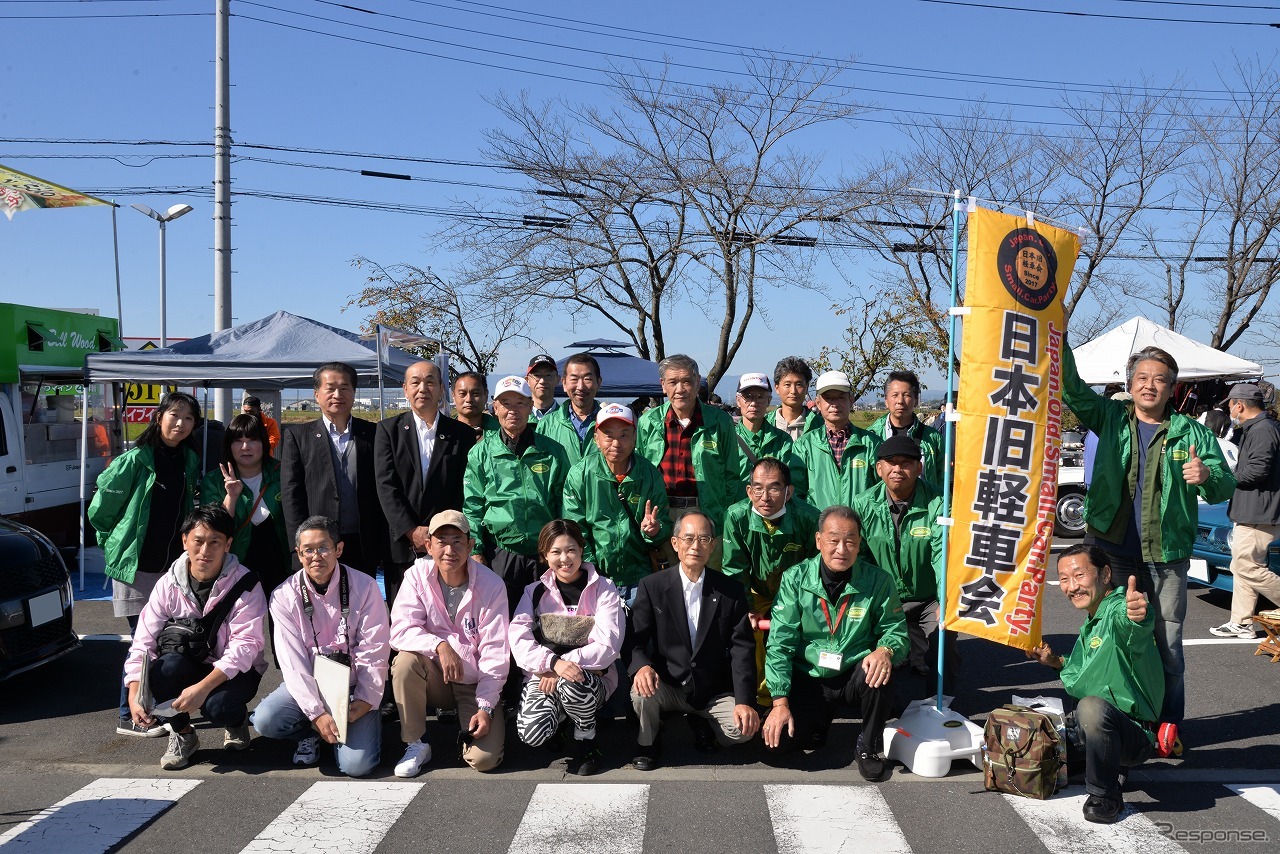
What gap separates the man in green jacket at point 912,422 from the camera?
233 inches

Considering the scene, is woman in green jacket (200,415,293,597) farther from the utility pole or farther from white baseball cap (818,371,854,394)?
the utility pole

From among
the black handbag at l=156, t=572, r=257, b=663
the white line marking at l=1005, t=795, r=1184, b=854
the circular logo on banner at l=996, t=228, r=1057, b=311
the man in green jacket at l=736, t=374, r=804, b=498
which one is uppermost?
the circular logo on banner at l=996, t=228, r=1057, b=311

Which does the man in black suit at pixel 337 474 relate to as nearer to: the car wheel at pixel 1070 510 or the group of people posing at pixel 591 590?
the group of people posing at pixel 591 590

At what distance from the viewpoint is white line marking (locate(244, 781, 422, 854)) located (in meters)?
3.85

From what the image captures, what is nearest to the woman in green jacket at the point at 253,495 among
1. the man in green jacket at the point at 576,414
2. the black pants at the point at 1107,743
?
the man in green jacket at the point at 576,414

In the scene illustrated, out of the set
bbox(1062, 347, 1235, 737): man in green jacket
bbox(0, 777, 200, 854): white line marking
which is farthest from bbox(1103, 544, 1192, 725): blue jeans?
bbox(0, 777, 200, 854): white line marking

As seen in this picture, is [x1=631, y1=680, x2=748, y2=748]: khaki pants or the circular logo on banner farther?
[x1=631, y1=680, x2=748, y2=748]: khaki pants

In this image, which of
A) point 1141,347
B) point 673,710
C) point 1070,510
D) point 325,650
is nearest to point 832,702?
point 673,710

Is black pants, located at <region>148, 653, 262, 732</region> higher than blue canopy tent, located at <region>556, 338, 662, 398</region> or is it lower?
lower

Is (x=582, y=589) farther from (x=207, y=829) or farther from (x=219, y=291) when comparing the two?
(x=219, y=291)

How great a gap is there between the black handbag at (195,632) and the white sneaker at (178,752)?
1.20 feet

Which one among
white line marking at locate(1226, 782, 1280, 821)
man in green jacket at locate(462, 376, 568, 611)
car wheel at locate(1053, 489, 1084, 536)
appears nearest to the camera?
white line marking at locate(1226, 782, 1280, 821)

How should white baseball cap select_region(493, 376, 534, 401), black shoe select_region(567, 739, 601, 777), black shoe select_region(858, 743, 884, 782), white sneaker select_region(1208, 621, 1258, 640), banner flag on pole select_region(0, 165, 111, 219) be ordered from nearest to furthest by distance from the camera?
black shoe select_region(858, 743, 884, 782) → black shoe select_region(567, 739, 601, 777) → white baseball cap select_region(493, 376, 534, 401) → white sneaker select_region(1208, 621, 1258, 640) → banner flag on pole select_region(0, 165, 111, 219)

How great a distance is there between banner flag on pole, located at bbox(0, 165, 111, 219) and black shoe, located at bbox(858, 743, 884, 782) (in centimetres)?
958
